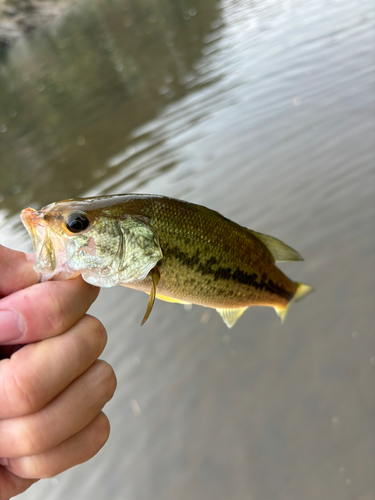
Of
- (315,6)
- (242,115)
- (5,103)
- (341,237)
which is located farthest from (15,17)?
(341,237)

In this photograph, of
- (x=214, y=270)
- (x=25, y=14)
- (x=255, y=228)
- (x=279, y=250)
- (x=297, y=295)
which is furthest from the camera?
(x=25, y=14)

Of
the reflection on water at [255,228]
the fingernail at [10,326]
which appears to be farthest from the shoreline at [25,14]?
the fingernail at [10,326]

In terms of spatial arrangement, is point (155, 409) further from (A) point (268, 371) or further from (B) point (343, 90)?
(B) point (343, 90)

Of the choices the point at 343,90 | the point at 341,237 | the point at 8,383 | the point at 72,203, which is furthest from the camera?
the point at 343,90

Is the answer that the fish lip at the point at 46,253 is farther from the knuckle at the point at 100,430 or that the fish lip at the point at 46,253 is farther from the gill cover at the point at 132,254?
the knuckle at the point at 100,430

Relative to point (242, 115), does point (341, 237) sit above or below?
below

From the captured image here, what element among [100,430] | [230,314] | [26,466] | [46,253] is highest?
[46,253]

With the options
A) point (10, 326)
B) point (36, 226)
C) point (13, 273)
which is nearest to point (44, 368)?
point (10, 326)

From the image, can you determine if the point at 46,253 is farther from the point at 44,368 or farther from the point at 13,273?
the point at 44,368
